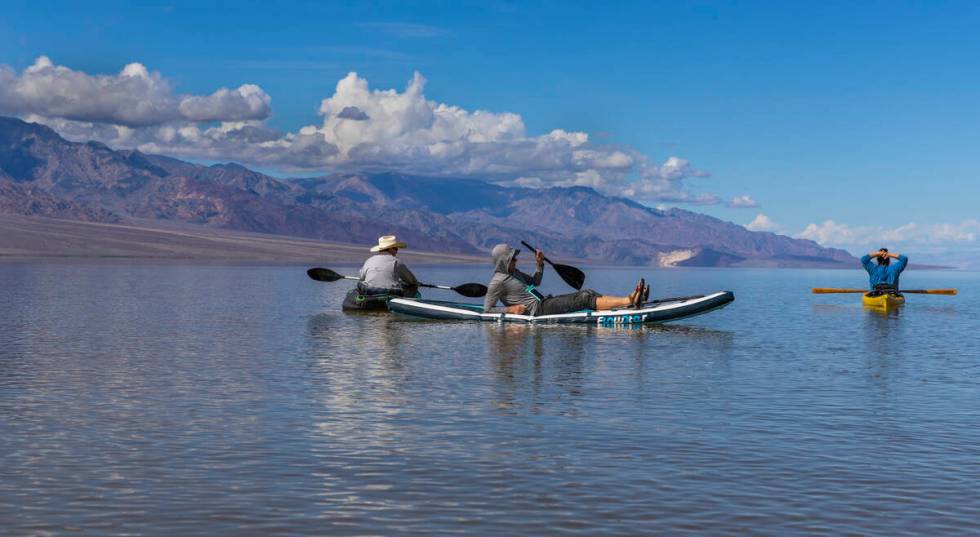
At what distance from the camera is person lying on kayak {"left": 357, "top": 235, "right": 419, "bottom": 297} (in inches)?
1497

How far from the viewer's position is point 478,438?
14000 mm

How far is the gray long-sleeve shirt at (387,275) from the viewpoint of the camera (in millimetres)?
38156

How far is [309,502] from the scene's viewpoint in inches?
411

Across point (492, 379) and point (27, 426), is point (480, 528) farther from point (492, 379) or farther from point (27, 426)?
point (492, 379)

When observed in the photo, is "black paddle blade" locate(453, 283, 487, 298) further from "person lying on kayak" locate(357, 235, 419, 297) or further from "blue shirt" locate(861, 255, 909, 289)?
"blue shirt" locate(861, 255, 909, 289)

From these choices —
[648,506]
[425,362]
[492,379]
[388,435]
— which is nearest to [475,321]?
[425,362]

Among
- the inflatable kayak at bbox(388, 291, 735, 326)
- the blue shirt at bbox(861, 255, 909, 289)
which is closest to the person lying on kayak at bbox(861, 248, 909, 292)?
the blue shirt at bbox(861, 255, 909, 289)

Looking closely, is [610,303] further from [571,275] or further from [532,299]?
[571,275]

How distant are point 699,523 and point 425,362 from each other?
14.1m

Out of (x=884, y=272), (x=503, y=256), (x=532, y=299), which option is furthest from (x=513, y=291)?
(x=884, y=272)

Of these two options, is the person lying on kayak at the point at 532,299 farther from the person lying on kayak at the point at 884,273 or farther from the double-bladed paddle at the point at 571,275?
the person lying on kayak at the point at 884,273

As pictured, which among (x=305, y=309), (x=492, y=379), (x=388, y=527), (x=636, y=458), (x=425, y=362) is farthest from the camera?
(x=305, y=309)

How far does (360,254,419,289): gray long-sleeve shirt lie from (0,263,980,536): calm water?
9.71 m

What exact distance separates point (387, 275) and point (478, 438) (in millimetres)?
24641
